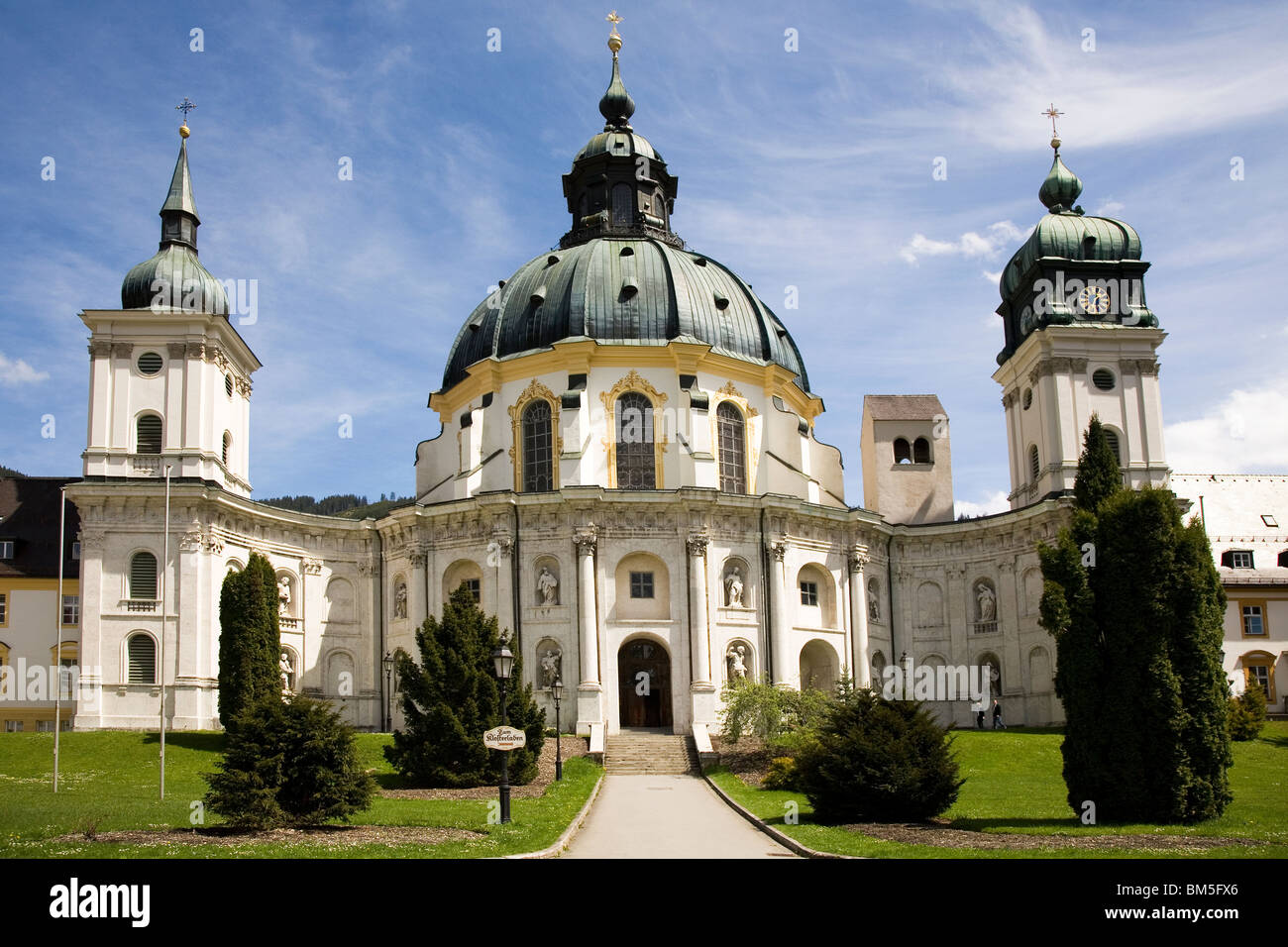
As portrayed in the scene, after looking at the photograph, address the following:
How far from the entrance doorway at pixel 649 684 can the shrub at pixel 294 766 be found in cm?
2817

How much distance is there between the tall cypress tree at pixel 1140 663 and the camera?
92.0 ft

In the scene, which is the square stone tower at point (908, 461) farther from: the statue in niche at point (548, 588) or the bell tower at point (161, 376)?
the bell tower at point (161, 376)

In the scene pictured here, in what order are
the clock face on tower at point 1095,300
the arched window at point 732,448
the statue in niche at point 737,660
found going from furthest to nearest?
the clock face on tower at point 1095,300
the arched window at point 732,448
the statue in niche at point 737,660

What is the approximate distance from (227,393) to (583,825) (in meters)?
35.4

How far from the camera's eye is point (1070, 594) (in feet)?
99.0

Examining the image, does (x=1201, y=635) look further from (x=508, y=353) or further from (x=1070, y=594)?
(x=508, y=353)

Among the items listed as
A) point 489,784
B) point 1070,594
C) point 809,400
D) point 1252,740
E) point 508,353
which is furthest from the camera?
point 809,400

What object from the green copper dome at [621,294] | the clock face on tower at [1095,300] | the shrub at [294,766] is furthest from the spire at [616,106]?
the shrub at [294,766]

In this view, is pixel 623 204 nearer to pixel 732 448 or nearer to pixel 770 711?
pixel 732 448

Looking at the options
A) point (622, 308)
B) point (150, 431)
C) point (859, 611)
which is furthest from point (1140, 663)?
point (150, 431)

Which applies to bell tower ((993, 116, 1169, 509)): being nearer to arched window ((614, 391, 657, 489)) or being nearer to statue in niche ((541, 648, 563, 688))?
arched window ((614, 391, 657, 489))

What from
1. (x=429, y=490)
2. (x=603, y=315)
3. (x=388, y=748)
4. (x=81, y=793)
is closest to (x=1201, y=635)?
(x=388, y=748)

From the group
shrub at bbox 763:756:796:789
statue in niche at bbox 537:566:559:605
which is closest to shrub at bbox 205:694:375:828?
shrub at bbox 763:756:796:789

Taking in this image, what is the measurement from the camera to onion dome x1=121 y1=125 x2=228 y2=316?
2149 inches
